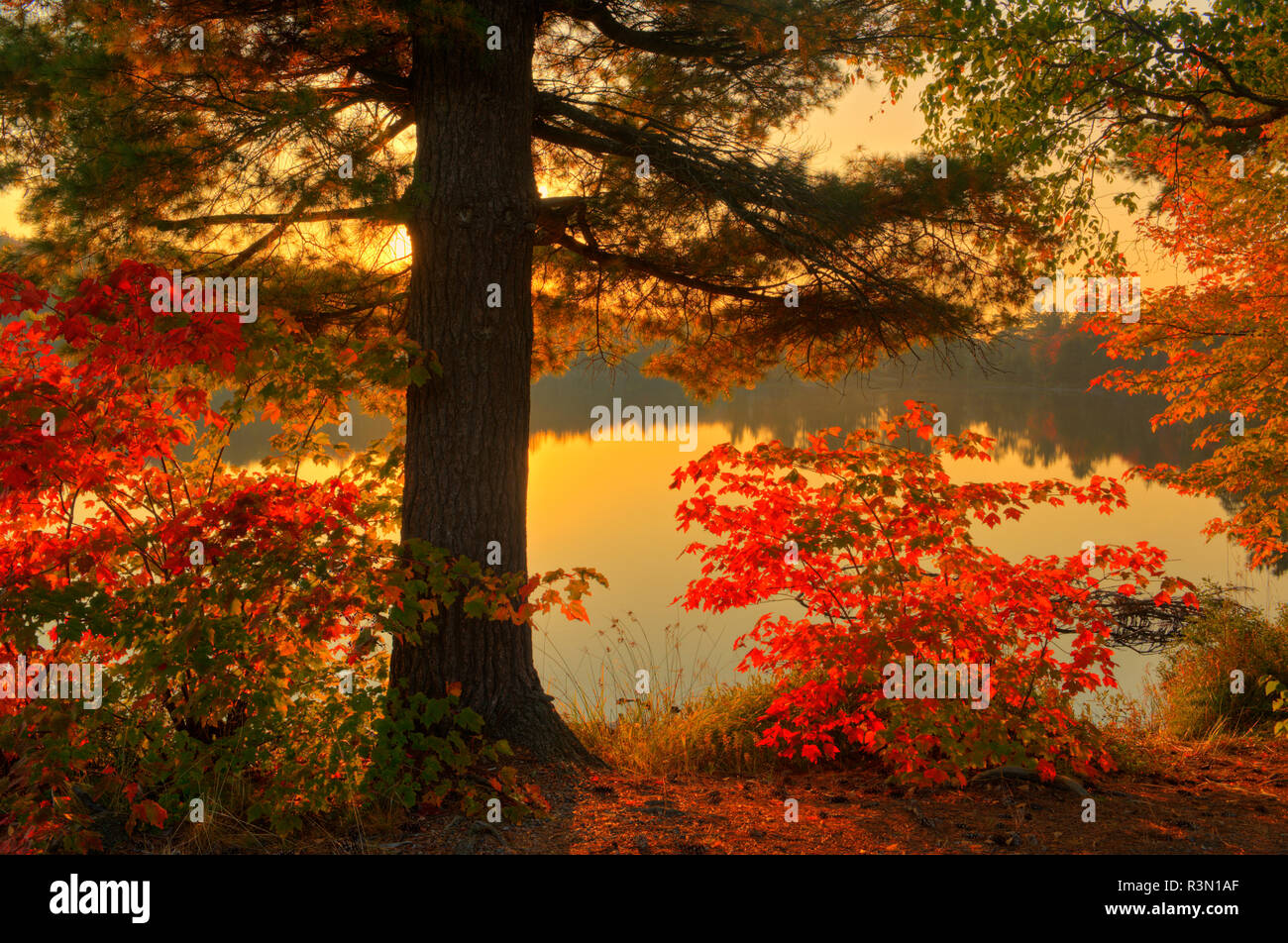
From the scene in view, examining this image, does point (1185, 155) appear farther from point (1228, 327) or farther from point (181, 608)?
point (181, 608)

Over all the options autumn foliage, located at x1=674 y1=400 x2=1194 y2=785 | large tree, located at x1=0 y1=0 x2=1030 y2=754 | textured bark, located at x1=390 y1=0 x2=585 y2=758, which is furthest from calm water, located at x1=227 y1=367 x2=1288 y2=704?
textured bark, located at x1=390 y1=0 x2=585 y2=758

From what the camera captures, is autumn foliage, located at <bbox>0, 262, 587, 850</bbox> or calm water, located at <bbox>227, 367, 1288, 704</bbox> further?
calm water, located at <bbox>227, 367, 1288, 704</bbox>

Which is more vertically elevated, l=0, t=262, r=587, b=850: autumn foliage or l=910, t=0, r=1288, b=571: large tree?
l=910, t=0, r=1288, b=571: large tree

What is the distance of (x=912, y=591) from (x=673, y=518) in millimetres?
13955

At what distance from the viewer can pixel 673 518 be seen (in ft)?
A: 60.5

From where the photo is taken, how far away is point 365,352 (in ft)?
14.0

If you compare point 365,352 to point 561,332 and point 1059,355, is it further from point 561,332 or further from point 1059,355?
point 1059,355

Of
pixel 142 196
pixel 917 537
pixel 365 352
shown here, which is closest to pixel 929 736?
pixel 917 537

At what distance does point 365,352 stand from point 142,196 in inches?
59.2

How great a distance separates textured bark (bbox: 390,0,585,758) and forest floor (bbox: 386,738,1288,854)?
68 centimetres

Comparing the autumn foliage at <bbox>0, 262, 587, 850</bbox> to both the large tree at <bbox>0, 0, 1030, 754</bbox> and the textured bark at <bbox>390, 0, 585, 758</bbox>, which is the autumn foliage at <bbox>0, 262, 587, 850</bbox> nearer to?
the textured bark at <bbox>390, 0, 585, 758</bbox>

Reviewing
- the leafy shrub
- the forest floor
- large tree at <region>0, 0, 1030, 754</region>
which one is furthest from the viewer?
the leafy shrub

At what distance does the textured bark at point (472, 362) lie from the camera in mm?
4594

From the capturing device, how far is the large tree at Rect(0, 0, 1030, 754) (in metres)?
4.20
